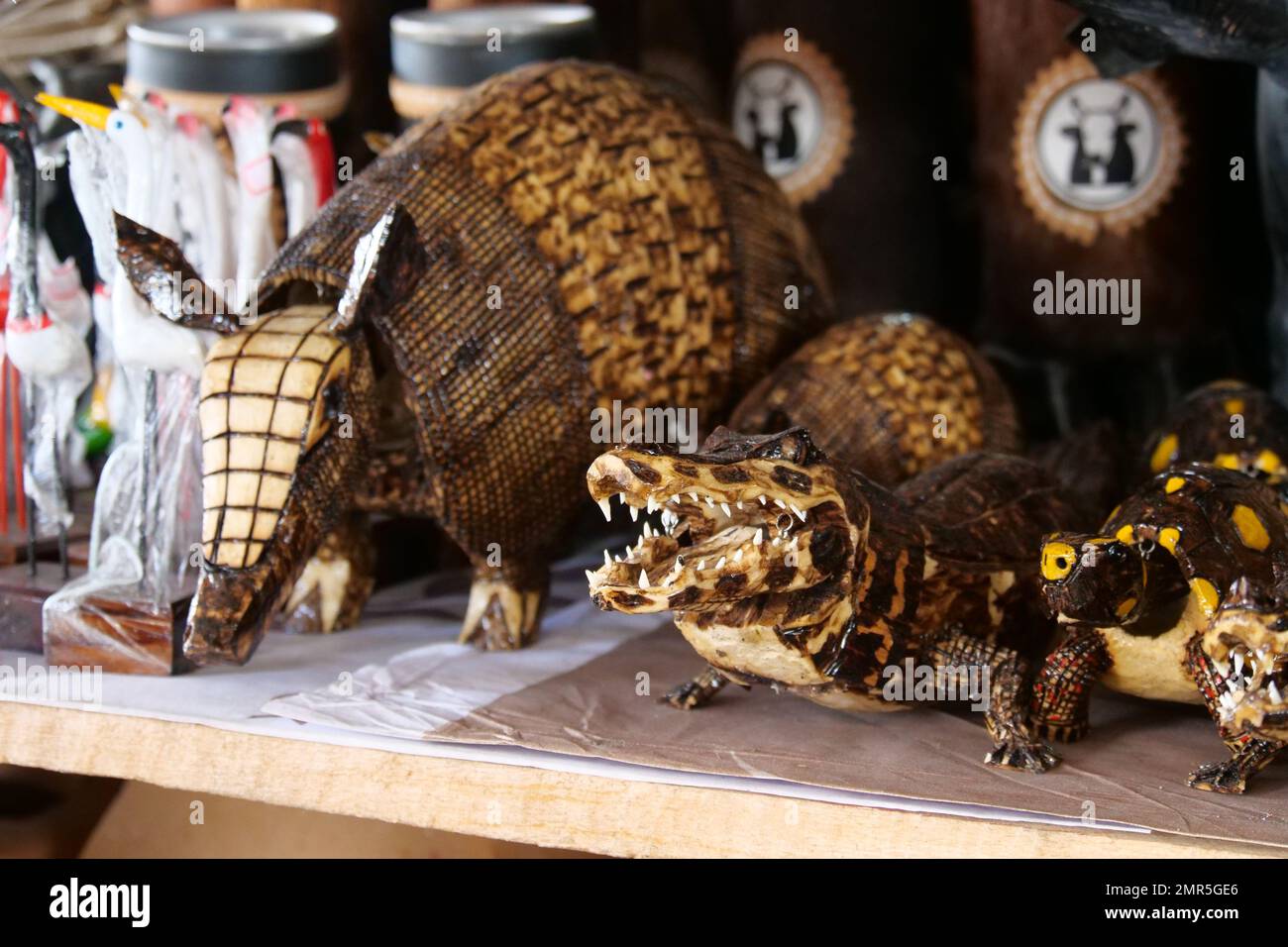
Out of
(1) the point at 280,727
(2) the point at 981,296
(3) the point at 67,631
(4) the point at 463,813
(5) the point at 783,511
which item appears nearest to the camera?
(5) the point at 783,511

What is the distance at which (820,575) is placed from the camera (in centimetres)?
130

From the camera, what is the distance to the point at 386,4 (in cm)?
250

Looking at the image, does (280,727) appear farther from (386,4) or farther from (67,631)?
(386,4)

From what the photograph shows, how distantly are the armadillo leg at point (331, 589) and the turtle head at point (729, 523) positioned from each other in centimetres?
73

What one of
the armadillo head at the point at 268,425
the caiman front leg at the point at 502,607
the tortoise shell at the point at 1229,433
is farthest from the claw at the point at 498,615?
the tortoise shell at the point at 1229,433

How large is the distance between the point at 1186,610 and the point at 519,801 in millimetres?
647

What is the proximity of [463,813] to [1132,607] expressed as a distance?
0.65m

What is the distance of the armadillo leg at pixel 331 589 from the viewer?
1.92 metres

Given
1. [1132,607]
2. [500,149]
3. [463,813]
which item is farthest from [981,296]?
[463,813]

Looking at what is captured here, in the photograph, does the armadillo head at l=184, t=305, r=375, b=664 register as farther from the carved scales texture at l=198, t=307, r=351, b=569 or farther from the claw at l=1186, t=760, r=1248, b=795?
the claw at l=1186, t=760, r=1248, b=795

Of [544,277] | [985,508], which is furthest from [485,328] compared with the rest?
[985,508]

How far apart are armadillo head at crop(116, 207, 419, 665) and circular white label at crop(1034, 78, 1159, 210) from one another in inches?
40.4

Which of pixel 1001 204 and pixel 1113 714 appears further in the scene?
pixel 1001 204

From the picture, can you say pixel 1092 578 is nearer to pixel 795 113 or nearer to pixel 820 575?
pixel 820 575
